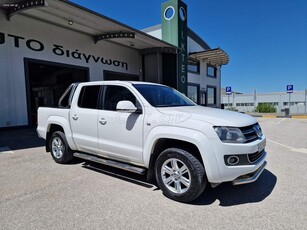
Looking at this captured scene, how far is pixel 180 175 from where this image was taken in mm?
3094

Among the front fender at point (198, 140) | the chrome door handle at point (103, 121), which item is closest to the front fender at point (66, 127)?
the chrome door handle at point (103, 121)

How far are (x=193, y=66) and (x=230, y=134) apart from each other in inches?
781

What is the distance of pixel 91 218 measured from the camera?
2684 millimetres

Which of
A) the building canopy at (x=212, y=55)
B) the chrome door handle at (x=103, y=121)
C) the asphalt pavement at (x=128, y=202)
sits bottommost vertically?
the asphalt pavement at (x=128, y=202)

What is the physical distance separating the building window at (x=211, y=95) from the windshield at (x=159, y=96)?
21.2 m

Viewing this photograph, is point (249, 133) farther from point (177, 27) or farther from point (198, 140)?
point (177, 27)

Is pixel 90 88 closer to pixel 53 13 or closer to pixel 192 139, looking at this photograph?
pixel 192 139

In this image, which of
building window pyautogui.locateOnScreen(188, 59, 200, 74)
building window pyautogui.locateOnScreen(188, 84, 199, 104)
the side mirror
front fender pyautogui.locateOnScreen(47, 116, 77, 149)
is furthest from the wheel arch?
building window pyautogui.locateOnScreen(188, 59, 200, 74)

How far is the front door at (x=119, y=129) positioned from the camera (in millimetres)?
3498

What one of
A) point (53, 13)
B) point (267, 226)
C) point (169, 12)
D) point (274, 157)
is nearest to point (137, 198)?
point (267, 226)

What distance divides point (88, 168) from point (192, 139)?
9.22 ft

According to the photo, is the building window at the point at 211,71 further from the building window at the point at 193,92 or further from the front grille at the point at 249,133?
the front grille at the point at 249,133

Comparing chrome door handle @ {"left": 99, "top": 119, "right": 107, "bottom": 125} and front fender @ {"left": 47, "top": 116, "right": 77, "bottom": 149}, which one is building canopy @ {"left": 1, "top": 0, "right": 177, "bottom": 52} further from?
chrome door handle @ {"left": 99, "top": 119, "right": 107, "bottom": 125}

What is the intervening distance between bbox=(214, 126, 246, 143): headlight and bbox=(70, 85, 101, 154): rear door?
95.1 inches
